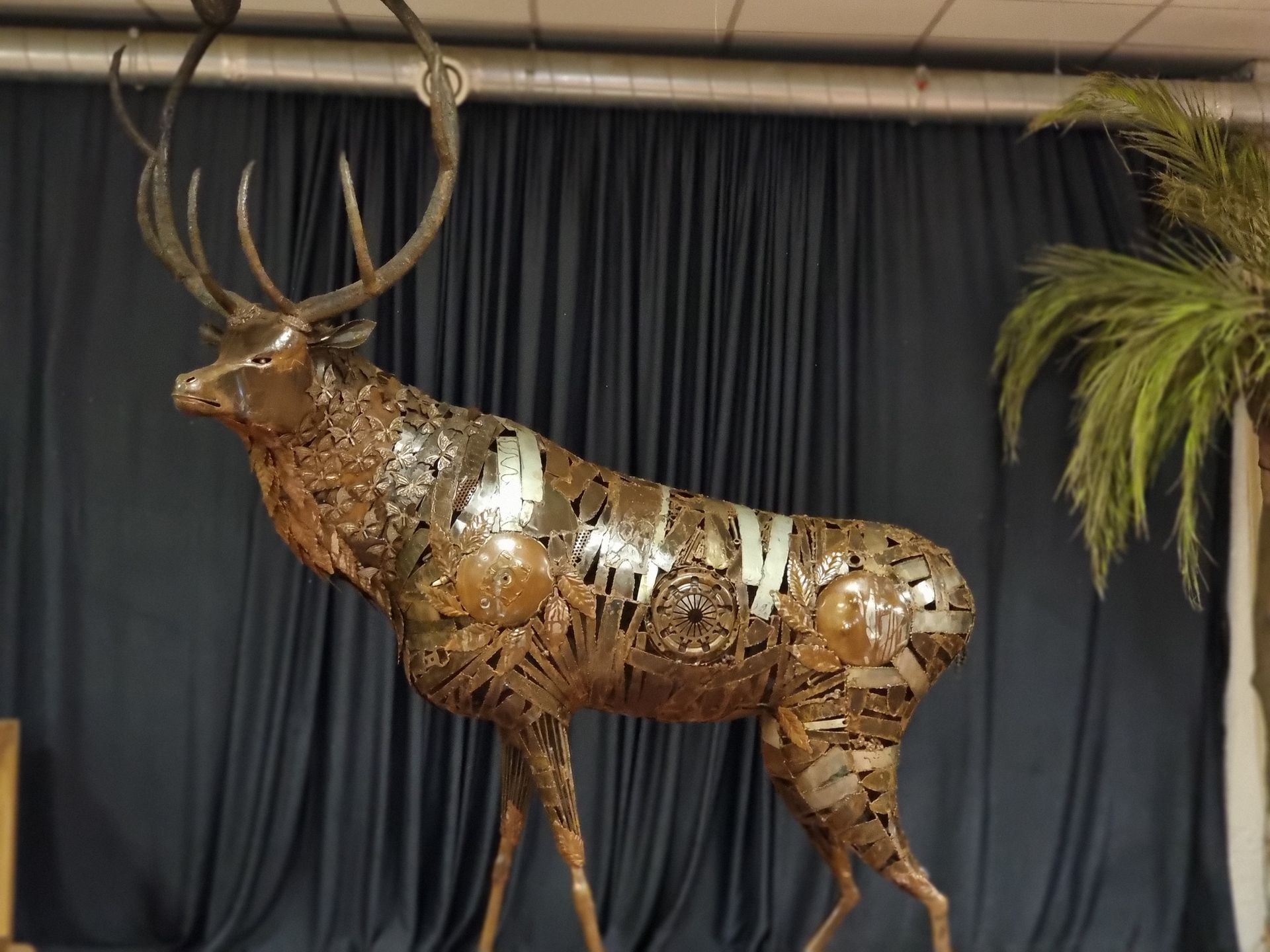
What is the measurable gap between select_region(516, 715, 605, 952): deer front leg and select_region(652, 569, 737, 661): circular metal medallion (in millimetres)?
271

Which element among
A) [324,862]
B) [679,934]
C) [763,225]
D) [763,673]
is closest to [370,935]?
[324,862]

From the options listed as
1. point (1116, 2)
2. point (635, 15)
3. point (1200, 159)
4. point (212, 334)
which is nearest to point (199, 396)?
point (212, 334)

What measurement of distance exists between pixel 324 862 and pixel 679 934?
36.2 inches

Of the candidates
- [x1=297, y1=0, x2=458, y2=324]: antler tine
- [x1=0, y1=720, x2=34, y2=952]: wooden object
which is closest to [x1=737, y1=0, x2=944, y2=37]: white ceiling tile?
[x1=297, y1=0, x2=458, y2=324]: antler tine

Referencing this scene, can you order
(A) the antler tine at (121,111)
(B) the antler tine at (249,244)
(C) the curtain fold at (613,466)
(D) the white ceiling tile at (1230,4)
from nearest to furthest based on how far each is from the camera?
(B) the antler tine at (249,244)
(A) the antler tine at (121,111)
(D) the white ceiling tile at (1230,4)
(C) the curtain fold at (613,466)

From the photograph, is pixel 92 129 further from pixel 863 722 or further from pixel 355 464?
pixel 863 722

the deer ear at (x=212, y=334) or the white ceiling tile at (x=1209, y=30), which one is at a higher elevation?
the white ceiling tile at (x=1209, y=30)

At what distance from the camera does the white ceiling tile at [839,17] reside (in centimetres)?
261

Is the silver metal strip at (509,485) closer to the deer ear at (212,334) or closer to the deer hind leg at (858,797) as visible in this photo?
the deer ear at (212,334)

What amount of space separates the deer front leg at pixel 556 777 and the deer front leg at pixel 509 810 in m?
0.15

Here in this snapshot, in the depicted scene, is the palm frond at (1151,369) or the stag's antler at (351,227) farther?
the palm frond at (1151,369)

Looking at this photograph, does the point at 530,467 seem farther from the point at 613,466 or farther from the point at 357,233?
the point at 613,466

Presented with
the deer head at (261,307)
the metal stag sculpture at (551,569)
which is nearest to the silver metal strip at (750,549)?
the metal stag sculpture at (551,569)

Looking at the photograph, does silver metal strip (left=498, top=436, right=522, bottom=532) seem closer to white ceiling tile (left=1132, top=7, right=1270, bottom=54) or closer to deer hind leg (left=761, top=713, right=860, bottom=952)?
deer hind leg (left=761, top=713, right=860, bottom=952)
